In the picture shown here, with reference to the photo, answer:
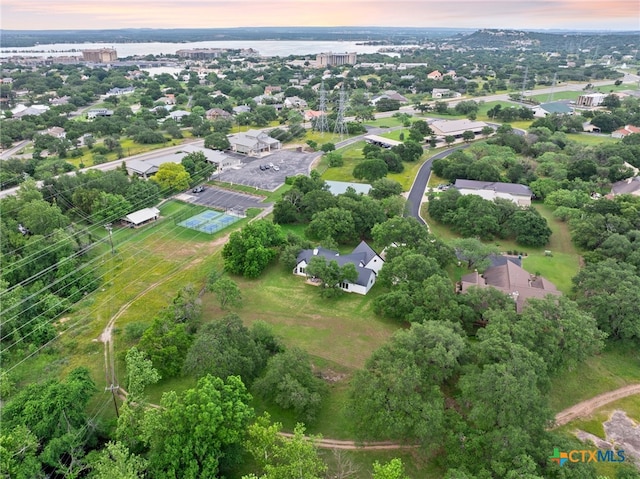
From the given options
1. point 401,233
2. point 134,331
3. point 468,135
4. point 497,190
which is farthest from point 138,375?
point 468,135

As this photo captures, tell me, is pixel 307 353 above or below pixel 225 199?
above

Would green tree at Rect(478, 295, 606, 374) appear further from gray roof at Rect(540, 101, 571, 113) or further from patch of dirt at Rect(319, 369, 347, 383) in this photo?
gray roof at Rect(540, 101, 571, 113)

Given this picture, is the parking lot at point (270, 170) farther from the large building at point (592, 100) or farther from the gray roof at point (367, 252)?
the large building at point (592, 100)

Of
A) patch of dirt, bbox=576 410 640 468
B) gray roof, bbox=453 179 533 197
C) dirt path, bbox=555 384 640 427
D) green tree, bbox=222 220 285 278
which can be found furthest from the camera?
gray roof, bbox=453 179 533 197

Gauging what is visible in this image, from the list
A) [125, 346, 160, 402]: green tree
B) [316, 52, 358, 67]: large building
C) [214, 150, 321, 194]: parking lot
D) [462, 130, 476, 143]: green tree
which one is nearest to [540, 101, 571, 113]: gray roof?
[462, 130, 476, 143]: green tree

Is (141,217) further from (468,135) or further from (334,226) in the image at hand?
(468,135)

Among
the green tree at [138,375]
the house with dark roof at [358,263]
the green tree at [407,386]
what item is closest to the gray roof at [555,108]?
the house with dark roof at [358,263]

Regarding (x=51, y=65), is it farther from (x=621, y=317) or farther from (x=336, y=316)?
(x=621, y=317)
